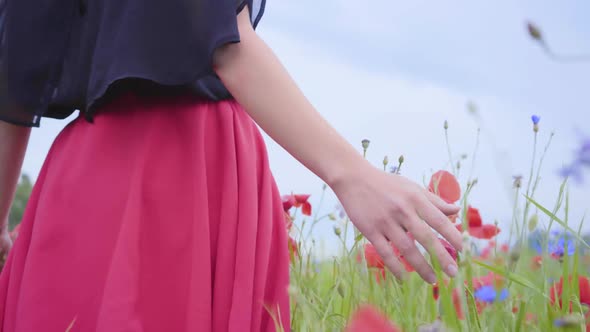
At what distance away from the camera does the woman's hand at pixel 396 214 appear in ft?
2.39

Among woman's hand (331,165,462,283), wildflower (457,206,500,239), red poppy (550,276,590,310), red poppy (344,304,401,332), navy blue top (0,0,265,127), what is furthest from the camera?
wildflower (457,206,500,239)

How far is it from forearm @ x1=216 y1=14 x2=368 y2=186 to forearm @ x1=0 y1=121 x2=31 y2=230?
48cm

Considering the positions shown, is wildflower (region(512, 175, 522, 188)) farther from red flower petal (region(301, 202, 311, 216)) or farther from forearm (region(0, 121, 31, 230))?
forearm (region(0, 121, 31, 230))

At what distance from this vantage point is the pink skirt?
0.94 m

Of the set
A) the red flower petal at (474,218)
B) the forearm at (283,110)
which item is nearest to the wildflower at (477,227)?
the red flower petal at (474,218)

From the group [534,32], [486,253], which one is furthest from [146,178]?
[486,253]

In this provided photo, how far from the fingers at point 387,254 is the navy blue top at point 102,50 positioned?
281 mm

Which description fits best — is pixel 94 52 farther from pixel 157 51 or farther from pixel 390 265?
pixel 390 265

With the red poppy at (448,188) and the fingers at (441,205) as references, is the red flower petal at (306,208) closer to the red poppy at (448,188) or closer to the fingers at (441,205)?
the red poppy at (448,188)

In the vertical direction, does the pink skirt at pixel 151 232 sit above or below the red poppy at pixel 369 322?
above

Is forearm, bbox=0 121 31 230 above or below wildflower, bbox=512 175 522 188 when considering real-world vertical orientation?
below

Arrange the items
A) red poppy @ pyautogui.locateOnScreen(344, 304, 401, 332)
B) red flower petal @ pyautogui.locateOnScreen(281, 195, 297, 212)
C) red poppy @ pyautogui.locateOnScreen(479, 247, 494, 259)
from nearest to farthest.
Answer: red poppy @ pyautogui.locateOnScreen(344, 304, 401, 332) < red flower petal @ pyautogui.locateOnScreen(281, 195, 297, 212) < red poppy @ pyautogui.locateOnScreen(479, 247, 494, 259)

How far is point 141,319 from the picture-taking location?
36.9 inches

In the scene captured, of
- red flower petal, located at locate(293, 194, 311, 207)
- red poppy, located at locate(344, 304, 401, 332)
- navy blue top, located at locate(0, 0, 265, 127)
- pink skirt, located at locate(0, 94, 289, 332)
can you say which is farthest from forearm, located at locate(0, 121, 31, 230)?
red poppy, located at locate(344, 304, 401, 332)
